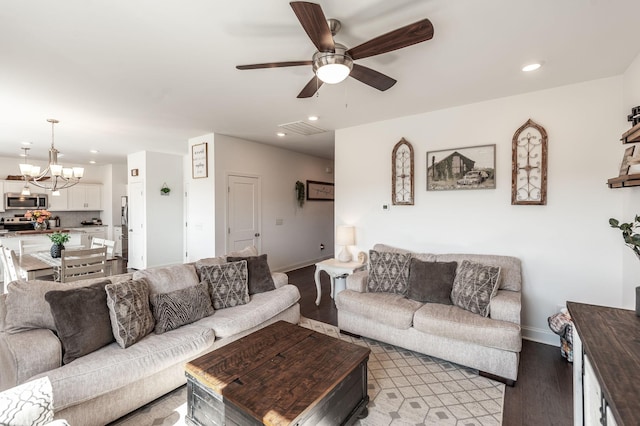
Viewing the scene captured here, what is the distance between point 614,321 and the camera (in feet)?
4.76

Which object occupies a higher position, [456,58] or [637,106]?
[456,58]

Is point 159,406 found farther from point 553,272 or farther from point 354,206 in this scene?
point 553,272

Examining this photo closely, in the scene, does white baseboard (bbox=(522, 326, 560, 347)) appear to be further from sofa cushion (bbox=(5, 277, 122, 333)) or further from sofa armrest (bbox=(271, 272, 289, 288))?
sofa cushion (bbox=(5, 277, 122, 333))

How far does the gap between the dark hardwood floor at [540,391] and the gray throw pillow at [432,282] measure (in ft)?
2.73

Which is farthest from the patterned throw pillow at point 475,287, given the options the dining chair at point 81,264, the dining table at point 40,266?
the dining table at point 40,266

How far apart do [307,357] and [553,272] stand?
281cm

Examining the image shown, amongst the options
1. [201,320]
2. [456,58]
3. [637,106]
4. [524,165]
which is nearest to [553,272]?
[524,165]

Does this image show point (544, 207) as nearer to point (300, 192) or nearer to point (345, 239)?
point (345, 239)

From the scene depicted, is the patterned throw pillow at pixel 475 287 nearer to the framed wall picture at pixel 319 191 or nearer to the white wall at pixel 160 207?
the framed wall picture at pixel 319 191

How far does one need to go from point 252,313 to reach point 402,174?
105 inches

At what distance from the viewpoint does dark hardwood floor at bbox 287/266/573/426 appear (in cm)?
198

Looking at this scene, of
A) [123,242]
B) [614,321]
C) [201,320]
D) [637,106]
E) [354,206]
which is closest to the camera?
[614,321]

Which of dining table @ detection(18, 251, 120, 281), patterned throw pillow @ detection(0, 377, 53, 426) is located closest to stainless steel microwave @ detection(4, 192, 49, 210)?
dining table @ detection(18, 251, 120, 281)

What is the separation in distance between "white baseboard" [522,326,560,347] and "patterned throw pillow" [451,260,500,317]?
37.4 inches
